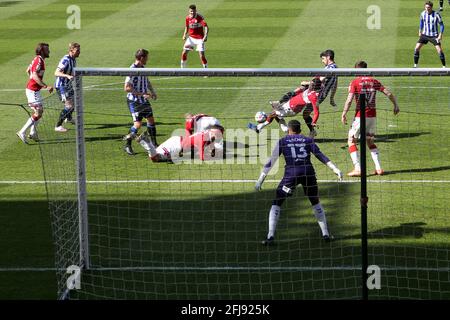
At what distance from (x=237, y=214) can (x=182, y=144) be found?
12.7ft

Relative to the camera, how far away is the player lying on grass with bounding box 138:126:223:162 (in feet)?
64.5

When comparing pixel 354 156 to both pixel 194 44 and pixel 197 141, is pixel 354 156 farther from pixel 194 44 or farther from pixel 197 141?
pixel 194 44

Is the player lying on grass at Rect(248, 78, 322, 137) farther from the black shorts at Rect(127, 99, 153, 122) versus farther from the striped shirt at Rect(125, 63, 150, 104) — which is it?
the striped shirt at Rect(125, 63, 150, 104)

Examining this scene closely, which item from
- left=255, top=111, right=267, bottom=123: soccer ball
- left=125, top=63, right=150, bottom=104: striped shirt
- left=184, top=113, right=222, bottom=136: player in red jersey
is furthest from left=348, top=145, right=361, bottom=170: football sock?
left=125, top=63, right=150, bottom=104: striped shirt

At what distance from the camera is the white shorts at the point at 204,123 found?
20.0m

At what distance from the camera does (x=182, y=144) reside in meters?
19.9

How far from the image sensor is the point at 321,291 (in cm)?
1312

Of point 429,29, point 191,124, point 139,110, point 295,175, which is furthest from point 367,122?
point 429,29

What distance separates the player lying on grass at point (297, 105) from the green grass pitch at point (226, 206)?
67cm

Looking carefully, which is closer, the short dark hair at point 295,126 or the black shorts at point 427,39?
the short dark hair at point 295,126

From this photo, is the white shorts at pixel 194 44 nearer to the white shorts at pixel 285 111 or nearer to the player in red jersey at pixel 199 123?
the white shorts at pixel 285 111

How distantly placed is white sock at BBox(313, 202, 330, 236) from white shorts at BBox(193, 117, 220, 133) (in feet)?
18.5

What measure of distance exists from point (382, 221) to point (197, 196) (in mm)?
3387

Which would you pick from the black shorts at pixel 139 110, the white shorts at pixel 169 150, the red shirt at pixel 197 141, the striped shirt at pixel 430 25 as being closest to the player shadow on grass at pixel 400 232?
→ the red shirt at pixel 197 141
